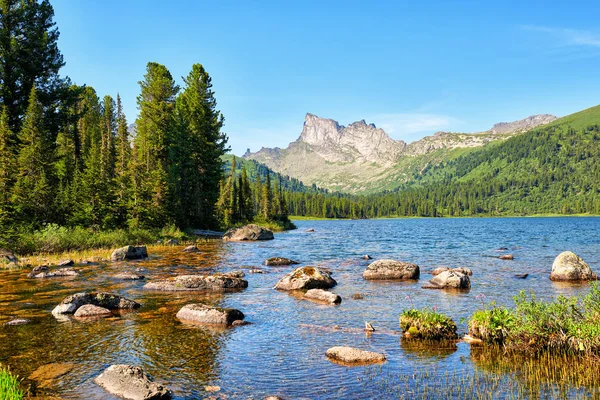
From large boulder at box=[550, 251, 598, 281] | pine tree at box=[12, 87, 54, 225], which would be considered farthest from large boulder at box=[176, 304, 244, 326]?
pine tree at box=[12, 87, 54, 225]

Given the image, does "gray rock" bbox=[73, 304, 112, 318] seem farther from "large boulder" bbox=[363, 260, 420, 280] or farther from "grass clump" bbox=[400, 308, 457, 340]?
"large boulder" bbox=[363, 260, 420, 280]

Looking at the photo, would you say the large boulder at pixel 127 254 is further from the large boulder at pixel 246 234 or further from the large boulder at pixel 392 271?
the large boulder at pixel 246 234

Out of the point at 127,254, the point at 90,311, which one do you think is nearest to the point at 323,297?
the point at 90,311

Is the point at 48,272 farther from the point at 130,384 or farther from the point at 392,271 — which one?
the point at 392,271

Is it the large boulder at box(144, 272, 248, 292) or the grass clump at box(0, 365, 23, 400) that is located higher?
the grass clump at box(0, 365, 23, 400)

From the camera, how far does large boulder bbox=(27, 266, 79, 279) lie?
27.5 metres

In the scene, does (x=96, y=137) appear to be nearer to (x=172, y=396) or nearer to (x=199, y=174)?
(x=199, y=174)

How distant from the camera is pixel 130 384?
31.6ft

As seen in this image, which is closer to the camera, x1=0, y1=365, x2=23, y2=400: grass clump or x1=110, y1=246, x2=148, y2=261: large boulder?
x1=0, y1=365, x2=23, y2=400: grass clump

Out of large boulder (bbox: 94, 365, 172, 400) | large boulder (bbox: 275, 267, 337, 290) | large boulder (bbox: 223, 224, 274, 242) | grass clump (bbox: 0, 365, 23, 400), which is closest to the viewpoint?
grass clump (bbox: 0, 365, 23, 400)

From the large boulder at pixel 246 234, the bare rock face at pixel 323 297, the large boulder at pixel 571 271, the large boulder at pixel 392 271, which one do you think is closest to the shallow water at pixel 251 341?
the bare rock face at pixel 323 297

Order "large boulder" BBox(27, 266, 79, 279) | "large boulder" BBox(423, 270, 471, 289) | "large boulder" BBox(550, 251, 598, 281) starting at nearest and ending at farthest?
"large boulder" BBox(423, 270, 471, 289) < "large boulder" BBox(550, 251, 598, 281) < "large boulder" BBox(27, 266, 79, 279)

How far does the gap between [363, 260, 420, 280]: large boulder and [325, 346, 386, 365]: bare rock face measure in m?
16.3

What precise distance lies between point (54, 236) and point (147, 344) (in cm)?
3184
